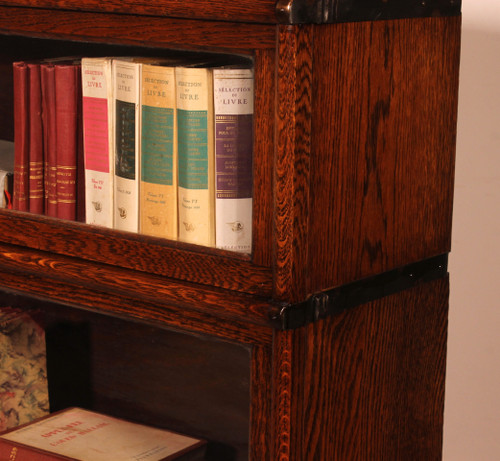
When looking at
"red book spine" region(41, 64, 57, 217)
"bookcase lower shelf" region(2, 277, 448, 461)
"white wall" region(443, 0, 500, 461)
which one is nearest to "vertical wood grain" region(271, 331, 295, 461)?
"bookcase lower shelf" region(2, 277, 448, 461)

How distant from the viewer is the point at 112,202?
48.4 inches

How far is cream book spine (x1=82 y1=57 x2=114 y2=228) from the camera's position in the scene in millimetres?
1208

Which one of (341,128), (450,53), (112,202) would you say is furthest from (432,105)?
(112,202)

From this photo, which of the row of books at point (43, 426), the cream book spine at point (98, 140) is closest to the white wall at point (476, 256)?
the row of books at point (43, 426)

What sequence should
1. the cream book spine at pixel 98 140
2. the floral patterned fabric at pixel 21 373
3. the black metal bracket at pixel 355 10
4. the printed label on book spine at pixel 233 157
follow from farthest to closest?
1. the floral patterned fabric at pixel 21 373
2. the cream book spine at pixel 98 140
3. the printed label on book spine at pixel 233 157
4. the black metal bracket at pixel 355 10

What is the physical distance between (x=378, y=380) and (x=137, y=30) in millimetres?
565

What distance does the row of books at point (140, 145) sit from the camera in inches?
42.9

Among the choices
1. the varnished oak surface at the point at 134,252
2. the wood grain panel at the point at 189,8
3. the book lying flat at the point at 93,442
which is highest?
the wood grain panel at the point at 189,8

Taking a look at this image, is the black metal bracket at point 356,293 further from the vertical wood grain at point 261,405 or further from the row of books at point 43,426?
the row of books at point 43,426

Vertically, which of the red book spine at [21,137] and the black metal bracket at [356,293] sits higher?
the red book spine at [21,137]

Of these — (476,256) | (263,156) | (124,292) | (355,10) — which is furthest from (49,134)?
(476,256)

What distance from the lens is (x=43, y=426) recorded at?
1.49 metres

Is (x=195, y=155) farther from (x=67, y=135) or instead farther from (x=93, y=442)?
(x=93, y=442)

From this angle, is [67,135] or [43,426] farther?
[43,426]
